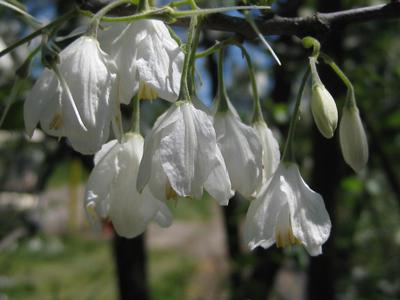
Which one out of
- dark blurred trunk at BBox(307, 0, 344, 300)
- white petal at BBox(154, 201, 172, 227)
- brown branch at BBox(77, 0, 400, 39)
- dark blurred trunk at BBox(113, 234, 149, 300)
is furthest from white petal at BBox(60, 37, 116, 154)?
dark blurred trunk at BBox(113, 234, 149, 300)

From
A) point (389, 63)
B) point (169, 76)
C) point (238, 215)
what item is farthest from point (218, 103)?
point (389, 63)

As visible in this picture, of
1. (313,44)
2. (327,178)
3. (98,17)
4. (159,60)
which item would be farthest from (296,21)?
(327,178)

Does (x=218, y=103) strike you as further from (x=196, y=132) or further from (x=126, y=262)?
(x=126, y=262)

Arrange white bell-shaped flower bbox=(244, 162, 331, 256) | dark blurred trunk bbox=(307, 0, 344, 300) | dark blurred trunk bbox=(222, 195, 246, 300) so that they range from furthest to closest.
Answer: dark blurred trunk bbox=(222, 195, 246, 300), dark blurred trunk bbox=(307, 0, 344, 300), white bell-shaped flower bbox=(244, 162, 331, 256)

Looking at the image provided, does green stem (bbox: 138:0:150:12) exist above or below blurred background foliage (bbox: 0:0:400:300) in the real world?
above

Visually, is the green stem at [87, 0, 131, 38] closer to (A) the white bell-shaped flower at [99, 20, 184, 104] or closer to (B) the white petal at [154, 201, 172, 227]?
(A) the white bell-shaped flower at [99, 20, 184, 104]

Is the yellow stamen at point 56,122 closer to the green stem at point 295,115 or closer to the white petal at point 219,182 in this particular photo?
the white petal at point 219,182

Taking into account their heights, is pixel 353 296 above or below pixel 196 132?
below
